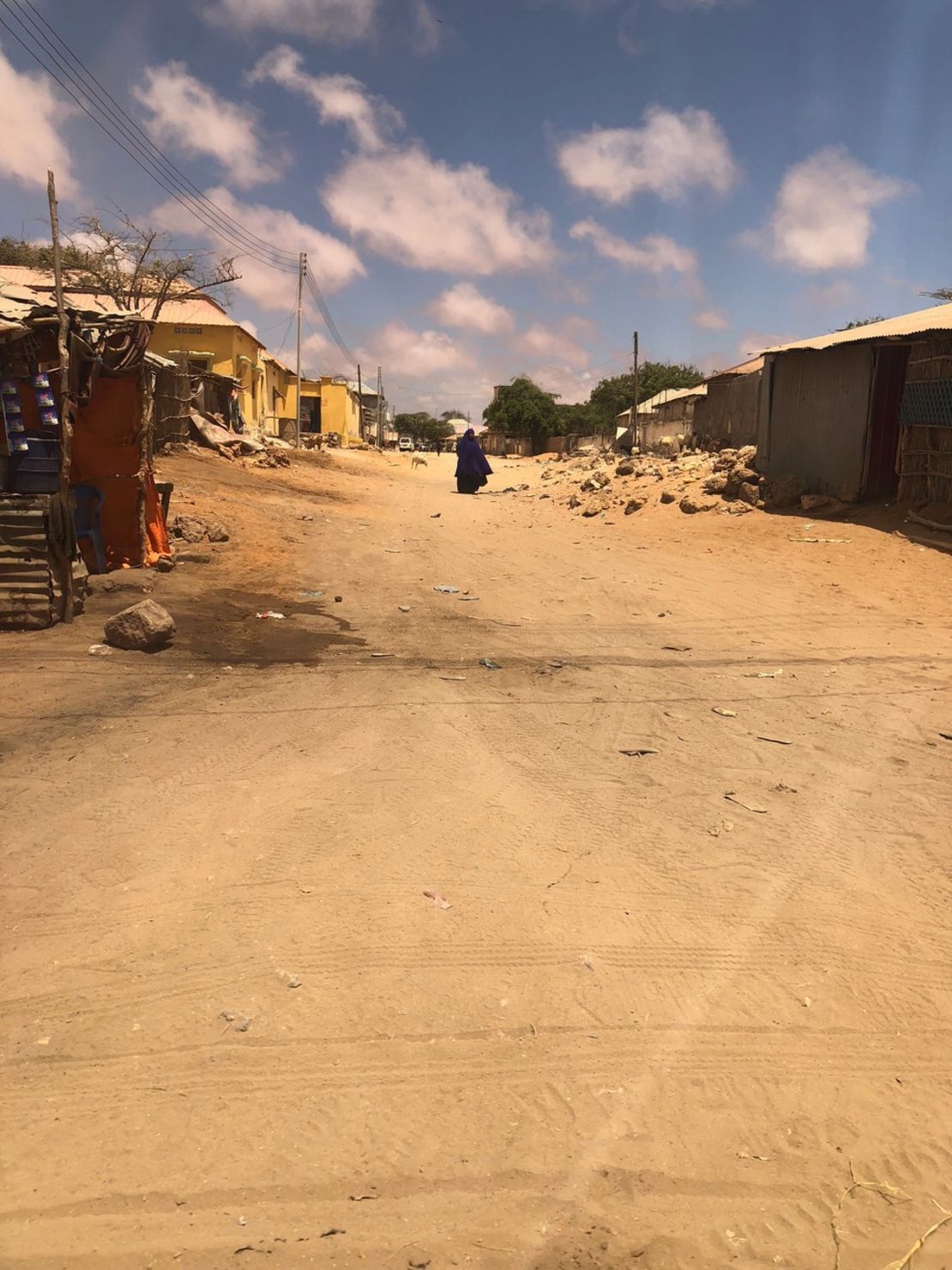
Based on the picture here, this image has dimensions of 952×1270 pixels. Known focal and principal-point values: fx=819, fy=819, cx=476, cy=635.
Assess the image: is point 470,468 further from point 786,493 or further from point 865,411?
point 865,411

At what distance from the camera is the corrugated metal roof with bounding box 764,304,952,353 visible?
12.5 metres

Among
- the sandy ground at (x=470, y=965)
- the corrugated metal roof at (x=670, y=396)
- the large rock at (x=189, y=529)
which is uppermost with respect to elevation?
the corrugated metal roof at (x=670, y=396)

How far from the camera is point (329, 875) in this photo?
10.8 ft

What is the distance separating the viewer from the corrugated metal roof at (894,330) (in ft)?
41.0

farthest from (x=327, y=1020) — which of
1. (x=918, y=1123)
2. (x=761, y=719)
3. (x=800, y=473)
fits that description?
(x=800, y=473)

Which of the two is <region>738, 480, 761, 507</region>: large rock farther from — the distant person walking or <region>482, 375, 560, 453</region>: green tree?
<region>482, 375, 560, 453</region>: green tree

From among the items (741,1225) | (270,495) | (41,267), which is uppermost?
(41,267)

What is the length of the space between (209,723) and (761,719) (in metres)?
3.47

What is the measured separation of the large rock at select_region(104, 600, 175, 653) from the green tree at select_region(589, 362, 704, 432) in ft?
169

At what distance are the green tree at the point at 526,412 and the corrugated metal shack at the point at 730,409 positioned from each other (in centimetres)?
3738

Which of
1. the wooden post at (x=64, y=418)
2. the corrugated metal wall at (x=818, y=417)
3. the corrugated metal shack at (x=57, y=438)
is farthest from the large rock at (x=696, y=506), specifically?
the wooden post at (x=64, y=418)

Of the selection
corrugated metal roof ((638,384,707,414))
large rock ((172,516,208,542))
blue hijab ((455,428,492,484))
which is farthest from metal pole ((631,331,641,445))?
large rock ((172,516,208,542))

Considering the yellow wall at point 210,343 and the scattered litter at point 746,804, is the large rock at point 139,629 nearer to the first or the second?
the scattered litter at point 746,804

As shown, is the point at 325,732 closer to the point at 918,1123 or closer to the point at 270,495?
the point at 918,1123
